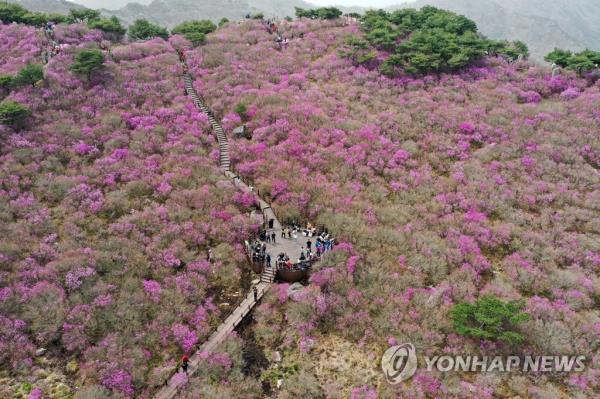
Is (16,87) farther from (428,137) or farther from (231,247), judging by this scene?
(428,137)

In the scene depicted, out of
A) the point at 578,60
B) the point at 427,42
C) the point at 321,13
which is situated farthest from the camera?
the point at 321,13

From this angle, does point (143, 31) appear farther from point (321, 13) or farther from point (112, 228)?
point (112, 228)

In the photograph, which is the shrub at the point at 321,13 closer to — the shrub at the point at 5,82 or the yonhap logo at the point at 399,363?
the shrub at the point at 5,82

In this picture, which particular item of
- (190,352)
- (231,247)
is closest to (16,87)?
(231,247)

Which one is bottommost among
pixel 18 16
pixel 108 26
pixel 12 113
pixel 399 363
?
pixel 399 363

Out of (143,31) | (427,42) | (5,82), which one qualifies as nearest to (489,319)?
(427,42)

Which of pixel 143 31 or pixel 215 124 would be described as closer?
pixel 215 124
